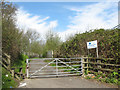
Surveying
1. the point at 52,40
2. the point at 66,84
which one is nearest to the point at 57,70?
the point at 66,84

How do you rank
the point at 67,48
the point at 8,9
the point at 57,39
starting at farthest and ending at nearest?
the point at 57,39, the point at 67,48, the point at 8,9

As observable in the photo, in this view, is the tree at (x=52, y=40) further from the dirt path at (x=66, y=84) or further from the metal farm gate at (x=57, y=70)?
the dirt path at (x=66, y=84)

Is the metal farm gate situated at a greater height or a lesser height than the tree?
lesser

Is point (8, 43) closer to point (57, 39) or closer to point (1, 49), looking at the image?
point (1, 49)

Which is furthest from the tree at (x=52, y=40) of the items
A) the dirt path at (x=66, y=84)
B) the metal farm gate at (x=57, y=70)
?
the dirt path at (x=66, y=84)

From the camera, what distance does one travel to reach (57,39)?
25.8 meters

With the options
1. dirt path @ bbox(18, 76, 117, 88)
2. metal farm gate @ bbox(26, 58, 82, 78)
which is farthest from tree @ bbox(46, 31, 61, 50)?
dirt path @ bbox(18, 76, 117, 88)

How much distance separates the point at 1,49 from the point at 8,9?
148 inches

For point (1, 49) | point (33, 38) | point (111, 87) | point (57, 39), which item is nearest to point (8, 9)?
point (1, 49)

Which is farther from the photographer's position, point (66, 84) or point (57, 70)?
point (57, 70)

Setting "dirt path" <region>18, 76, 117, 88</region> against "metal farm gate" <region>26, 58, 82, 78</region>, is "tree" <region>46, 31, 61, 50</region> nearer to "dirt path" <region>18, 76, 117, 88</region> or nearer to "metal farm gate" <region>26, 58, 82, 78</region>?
"metal farm gate" <region>26, 58, 82, 78</region>

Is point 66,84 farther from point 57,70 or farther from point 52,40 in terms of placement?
point 52,40

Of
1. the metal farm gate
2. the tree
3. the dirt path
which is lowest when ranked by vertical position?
the dirt path

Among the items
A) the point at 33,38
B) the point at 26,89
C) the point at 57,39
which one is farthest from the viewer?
the point at 33,38
